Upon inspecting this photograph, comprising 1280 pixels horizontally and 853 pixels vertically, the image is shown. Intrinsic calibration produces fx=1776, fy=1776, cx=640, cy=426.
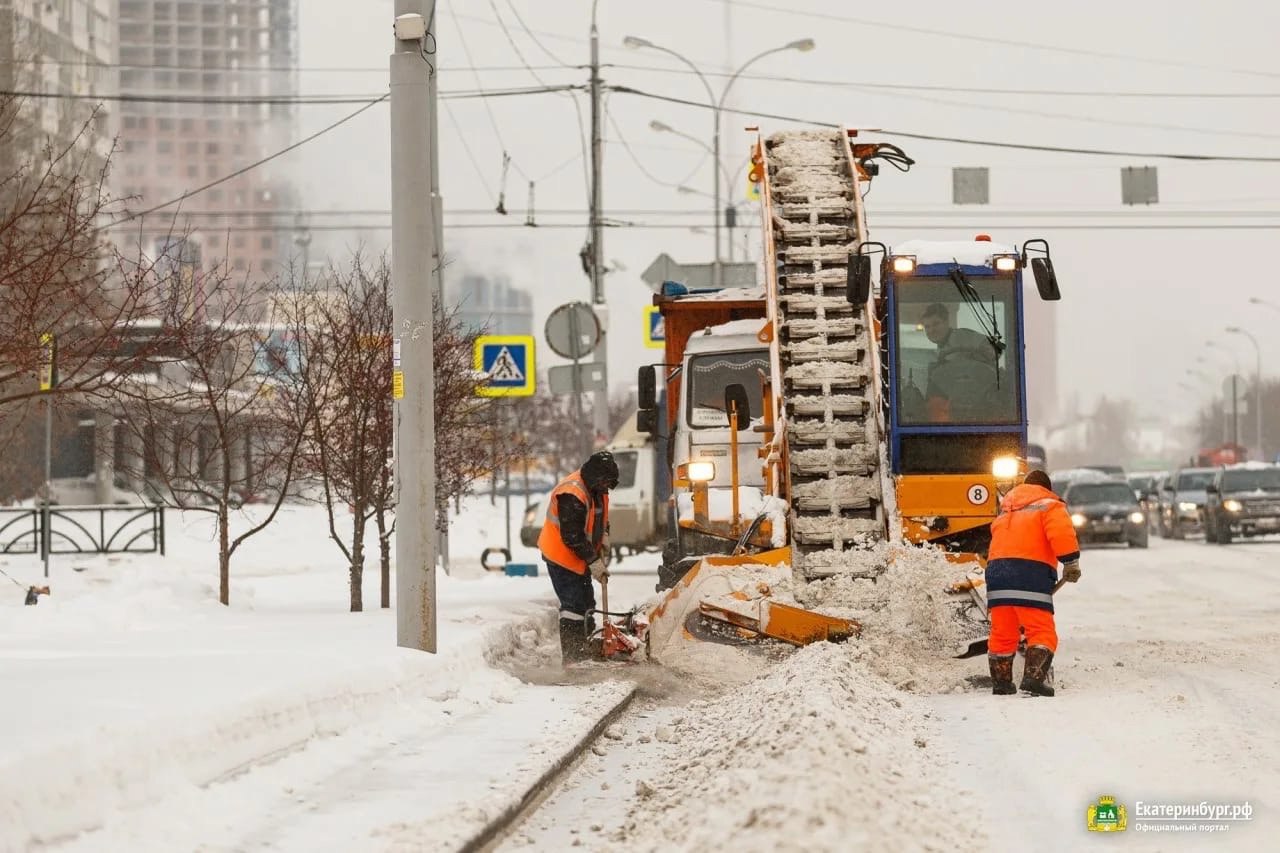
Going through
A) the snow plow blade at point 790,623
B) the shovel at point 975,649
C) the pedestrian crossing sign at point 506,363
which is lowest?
the shovel at point 975,649

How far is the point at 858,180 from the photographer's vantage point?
1623 centimetres

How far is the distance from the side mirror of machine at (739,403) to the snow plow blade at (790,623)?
9.12 ft

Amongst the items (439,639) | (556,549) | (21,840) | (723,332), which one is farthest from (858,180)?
(21,840)

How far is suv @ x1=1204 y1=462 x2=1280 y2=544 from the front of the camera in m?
38.0

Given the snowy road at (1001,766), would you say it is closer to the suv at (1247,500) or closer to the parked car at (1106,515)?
the parked car at (1106,515)

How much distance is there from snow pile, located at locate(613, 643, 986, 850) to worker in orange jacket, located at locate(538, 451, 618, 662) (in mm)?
3202

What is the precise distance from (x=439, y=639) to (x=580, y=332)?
1090 cm

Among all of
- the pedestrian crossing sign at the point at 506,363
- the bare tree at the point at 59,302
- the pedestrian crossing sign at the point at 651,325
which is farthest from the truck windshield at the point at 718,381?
the pedestrian crossing sign at the point at 651,325

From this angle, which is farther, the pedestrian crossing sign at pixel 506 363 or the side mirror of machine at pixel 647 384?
the pedestrian crossing sign at pixel 506 363

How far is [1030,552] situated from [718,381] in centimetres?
565

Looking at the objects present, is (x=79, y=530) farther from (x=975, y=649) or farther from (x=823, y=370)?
(x=975, y=649)

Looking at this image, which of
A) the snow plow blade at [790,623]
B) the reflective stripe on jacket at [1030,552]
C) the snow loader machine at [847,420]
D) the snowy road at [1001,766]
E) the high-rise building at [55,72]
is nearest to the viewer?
the snowy road at [1001,766]

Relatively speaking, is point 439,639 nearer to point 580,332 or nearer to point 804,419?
point 804,419

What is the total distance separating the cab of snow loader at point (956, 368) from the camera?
14641 millimetres
